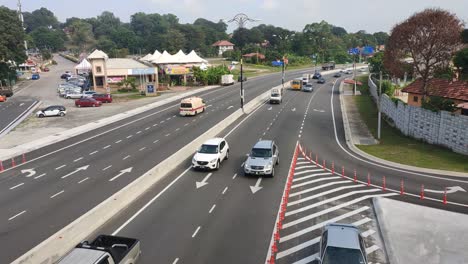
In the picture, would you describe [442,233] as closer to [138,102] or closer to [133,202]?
[133,202]

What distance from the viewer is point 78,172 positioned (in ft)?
95.5

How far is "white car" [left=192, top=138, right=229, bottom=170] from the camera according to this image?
28.8 m

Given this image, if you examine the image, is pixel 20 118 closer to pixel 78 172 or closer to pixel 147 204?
pixel 78 172

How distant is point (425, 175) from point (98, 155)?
2594 centimetres

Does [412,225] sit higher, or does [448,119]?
[448,119]

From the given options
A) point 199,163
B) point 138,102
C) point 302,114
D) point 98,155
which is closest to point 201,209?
point 199,163

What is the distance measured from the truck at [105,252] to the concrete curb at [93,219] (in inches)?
79.1

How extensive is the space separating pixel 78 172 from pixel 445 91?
35145 mm

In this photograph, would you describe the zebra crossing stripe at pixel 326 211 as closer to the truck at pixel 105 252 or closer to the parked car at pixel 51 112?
the truck at pixel 105 252

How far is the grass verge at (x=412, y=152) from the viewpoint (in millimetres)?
30589

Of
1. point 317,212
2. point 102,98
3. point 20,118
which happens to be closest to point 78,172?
point 317,212

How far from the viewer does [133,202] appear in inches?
918

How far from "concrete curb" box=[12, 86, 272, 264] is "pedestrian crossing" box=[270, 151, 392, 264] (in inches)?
348

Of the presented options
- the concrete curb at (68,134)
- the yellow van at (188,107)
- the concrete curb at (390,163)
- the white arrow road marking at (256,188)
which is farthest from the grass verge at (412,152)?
the concrete curb at (68,134)
